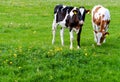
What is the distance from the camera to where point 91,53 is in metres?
15.4

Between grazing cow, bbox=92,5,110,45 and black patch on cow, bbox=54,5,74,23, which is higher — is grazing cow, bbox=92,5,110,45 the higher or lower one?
the lower one

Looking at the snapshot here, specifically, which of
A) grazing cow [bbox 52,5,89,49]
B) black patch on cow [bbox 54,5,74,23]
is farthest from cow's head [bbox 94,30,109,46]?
black patch on cow [bbox 54,5,74,23]

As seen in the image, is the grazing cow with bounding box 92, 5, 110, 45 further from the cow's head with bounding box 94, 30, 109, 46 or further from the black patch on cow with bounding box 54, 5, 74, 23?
the black patch on cow with bounding box 54, 5, 74, 23

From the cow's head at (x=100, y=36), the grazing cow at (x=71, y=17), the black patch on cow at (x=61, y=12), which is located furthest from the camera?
the cow's head at (x=100, y=36)

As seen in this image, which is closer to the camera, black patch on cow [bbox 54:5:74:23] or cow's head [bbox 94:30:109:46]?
black patch on cow [bbox 54:5:74:23]

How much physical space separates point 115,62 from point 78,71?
206 cm

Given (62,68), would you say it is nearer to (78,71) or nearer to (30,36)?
(78,71)

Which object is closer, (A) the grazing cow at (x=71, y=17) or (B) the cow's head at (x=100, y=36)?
(A) the grazing cow at (x=71, y=17)

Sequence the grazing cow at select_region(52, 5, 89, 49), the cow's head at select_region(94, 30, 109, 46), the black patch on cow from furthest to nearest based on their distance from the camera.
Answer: the cow's head at select_region(94, 30, 109, 46), the black patch on cow, the grazing cow at select_region(52, 5, 89, 49)

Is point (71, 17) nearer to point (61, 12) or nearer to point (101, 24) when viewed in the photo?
point (61, 12)

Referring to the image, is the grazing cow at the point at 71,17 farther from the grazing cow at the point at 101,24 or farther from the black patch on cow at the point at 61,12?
the grazing cow at the point at 101,24

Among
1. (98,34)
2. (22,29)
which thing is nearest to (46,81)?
(98,34)

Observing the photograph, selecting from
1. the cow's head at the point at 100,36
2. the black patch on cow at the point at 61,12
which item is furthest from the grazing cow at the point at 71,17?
the cow's head at the point at 100,36

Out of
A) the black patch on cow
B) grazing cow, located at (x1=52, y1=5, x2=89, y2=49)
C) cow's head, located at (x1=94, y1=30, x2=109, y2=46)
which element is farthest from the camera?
cow's head, located at (x1=94, y1=30, x2=109, y2=46)
